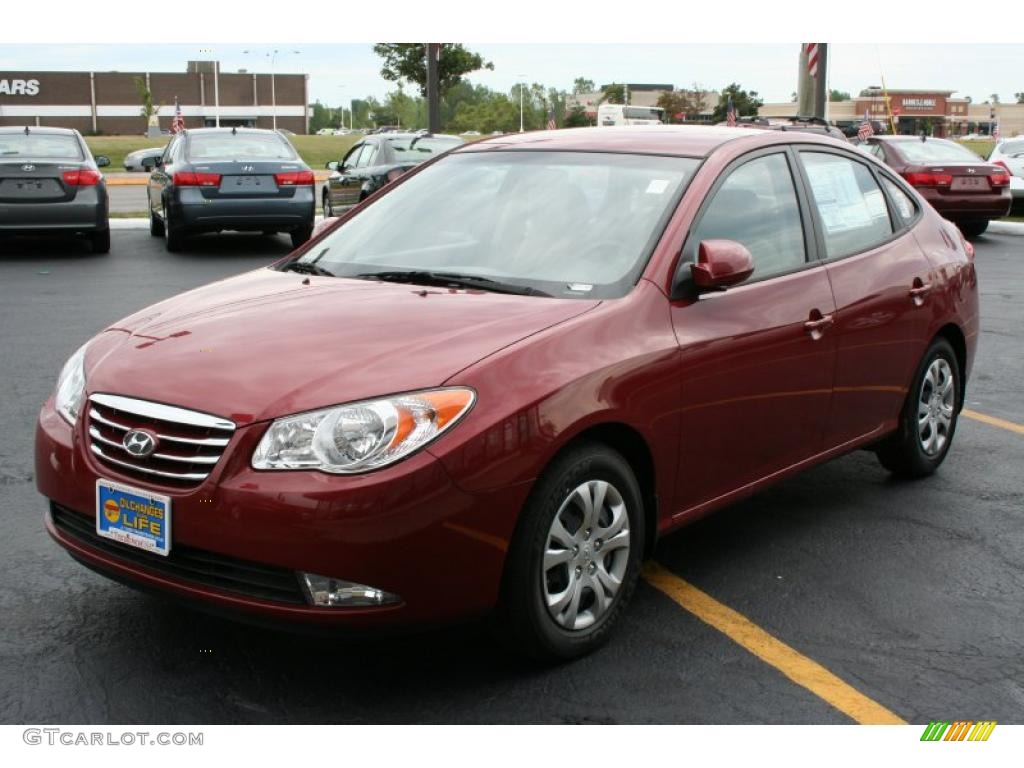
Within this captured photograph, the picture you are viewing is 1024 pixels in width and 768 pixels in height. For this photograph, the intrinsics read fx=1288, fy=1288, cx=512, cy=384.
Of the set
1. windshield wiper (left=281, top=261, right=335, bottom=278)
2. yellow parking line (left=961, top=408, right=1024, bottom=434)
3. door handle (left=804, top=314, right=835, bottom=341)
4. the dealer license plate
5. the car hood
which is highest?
windshield wiper (left=281, top=261, right=335, bottom=278)

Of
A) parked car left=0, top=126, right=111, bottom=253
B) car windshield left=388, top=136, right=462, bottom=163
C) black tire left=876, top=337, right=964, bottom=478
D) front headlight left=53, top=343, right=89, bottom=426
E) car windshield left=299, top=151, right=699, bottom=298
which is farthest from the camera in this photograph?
car windshield left=388, top=136, right=462, bottom=163

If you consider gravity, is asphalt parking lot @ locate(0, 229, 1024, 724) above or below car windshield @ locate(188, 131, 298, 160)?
below

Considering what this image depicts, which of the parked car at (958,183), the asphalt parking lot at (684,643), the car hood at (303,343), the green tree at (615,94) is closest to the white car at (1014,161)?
the parked car at (958,183)

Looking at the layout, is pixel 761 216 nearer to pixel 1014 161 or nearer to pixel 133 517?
pixel 133 517

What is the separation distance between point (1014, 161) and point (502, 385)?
19375mm

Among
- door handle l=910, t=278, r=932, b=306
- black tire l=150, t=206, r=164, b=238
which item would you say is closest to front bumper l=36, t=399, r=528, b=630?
door handle l=910, t=278, r=932, b=306

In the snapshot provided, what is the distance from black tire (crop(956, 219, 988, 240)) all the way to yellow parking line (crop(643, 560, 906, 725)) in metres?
15.2

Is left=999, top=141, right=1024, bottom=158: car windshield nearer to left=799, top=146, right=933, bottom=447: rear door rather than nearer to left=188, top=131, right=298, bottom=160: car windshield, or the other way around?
left=188, top=131, right=298, bottom=160: car windshield

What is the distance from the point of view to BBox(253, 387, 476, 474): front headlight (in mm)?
3389

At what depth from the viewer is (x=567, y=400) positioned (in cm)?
371

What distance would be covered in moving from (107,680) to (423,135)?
1481 cm

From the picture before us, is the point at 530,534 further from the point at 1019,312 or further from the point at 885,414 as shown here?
the point at 1019,312

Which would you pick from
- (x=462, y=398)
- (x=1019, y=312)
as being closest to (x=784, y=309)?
(x=462, y=398)

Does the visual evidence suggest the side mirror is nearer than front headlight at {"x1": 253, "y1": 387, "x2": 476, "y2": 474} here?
No
